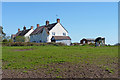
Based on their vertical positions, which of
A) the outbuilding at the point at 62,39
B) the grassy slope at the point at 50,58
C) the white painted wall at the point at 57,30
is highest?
the white painted wall at the point at 57,30

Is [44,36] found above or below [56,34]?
below

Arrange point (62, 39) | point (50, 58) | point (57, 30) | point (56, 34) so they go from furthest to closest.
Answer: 1. point (56, 34)
2. point (57, 30)
3. point (62, 39)
4. point (50, 58)

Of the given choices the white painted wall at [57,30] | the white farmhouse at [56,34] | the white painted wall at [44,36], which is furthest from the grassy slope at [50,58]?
the white painted wall at [44,36]

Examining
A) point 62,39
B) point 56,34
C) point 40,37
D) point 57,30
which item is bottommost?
point 62,39

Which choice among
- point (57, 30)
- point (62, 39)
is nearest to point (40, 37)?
point (57, 30)

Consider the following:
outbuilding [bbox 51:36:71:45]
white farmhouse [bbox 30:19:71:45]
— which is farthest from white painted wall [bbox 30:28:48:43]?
outbuilding [bbox 51:36:71:45]

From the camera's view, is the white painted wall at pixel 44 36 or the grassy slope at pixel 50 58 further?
the white painted wall at pixel 44 36

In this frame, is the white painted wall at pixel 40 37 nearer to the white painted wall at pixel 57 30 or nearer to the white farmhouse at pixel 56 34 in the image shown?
the white farmhouse at pixel 56 34

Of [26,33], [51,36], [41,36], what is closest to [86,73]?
[51,36]

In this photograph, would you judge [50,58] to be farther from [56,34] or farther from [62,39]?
[56,34]

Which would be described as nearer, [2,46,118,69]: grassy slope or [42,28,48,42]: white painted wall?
[2,46,118,69]: grassy slope

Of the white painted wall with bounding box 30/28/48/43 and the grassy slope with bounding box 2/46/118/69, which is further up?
the white painted wall with bounding box 30/28/48/43

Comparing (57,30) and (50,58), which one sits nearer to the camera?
(50,58)

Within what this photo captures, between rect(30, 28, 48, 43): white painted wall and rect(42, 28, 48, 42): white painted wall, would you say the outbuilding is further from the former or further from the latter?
rect(30, 28, 48, 43): white painted wall
